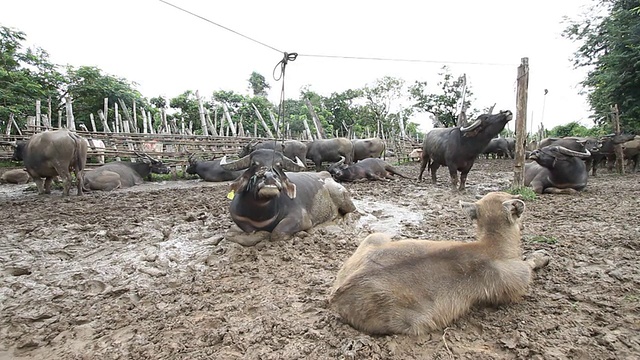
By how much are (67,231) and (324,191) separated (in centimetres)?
419

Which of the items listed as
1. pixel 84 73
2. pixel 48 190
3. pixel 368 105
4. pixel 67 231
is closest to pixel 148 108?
pixel 84 73

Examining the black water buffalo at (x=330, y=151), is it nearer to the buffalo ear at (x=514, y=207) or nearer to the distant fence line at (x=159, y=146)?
the distant fence line at (x=159, y=146)

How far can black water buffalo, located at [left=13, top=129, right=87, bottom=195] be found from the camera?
858 cm

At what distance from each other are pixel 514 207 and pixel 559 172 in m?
6.29

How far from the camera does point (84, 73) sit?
22891 millimetres

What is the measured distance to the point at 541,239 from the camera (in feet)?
12.9

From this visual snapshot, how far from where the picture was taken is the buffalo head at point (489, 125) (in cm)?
796

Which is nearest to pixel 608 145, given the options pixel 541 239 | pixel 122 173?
pixel 541 239

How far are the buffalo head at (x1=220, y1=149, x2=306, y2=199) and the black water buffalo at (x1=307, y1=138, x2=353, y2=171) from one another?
12.0 m

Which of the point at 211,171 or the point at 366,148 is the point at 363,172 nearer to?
the point at 211,171

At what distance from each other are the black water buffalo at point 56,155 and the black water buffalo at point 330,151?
10.5 meters

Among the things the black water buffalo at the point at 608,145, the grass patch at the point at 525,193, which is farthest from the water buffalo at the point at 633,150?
the grass patch at the point at 525,193

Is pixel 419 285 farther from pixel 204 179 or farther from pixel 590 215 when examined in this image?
pixel 204 179

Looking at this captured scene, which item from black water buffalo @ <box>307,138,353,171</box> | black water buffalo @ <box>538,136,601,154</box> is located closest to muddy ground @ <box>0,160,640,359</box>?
black water buffalo @ <box>538,136,601,154</box>
